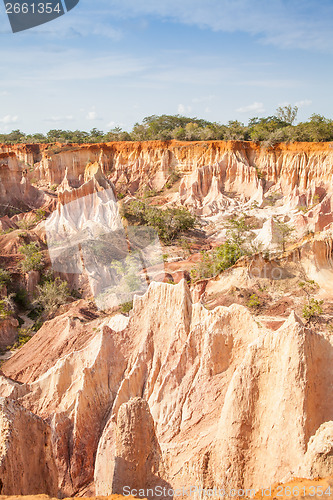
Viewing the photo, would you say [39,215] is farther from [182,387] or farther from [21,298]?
[182,387]

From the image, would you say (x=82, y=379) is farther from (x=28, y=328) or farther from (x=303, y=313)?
(x=28, y=328)

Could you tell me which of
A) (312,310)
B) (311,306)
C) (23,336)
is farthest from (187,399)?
(23,336)

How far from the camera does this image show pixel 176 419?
8117 mm

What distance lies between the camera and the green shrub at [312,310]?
9.77 m

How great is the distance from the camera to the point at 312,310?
32.2 feet

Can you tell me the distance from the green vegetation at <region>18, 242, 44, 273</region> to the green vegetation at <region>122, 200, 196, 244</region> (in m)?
6.80

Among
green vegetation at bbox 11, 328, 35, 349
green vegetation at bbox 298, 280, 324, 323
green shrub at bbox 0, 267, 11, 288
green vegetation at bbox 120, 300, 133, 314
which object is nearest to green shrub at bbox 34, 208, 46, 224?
green shrub at bbox 0, 267, 11, 288

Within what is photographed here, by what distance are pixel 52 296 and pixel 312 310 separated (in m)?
11.5

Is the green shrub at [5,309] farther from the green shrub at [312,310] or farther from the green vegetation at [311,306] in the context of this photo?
the green shrub at [312,310]

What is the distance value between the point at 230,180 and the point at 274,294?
2310 cm

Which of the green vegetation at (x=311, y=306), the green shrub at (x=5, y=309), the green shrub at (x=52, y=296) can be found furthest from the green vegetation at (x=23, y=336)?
the green vegetation at (x=311, y=306)

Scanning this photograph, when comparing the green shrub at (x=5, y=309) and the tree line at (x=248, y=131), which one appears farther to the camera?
the tree line at (x=248, y=131)

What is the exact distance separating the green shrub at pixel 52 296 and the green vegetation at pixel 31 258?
164cm

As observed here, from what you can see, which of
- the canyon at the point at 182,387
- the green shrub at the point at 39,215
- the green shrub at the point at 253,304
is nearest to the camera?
the canyon at the point at 182,387
